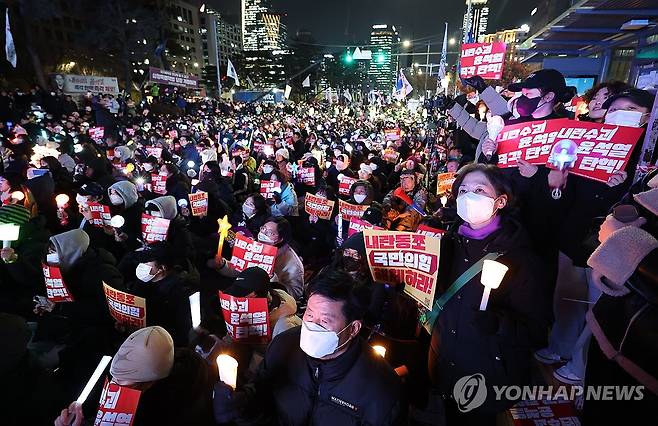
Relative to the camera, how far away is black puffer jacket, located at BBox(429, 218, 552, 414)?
226 centimetres

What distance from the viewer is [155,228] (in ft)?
18.0

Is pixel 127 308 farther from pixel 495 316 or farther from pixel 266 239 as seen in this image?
pixel 495 316

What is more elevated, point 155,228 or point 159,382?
point 155,228

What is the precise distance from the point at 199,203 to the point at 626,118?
21.3 feet

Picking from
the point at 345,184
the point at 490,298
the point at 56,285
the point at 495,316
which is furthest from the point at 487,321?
the point at 345,184

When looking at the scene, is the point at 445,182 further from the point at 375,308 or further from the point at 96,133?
the point at 96,133

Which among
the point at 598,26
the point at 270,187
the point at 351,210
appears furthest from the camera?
the point at 598,26

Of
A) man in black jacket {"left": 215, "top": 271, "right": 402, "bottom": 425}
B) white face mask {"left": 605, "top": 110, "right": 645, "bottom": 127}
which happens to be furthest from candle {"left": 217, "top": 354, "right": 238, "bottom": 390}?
white face mask {"left": 605, "top": 110, "right": 645, "bottom": 127}

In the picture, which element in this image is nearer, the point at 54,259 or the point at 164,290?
the point at 164,290

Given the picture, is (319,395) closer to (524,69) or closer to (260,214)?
(260,214)

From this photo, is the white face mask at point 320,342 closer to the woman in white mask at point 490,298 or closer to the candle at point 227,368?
the candle at point 227,368

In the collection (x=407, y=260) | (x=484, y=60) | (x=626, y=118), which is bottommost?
(x=407, y=260)

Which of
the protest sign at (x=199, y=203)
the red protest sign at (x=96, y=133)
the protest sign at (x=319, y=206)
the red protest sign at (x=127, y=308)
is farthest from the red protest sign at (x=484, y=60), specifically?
the red protest sign at (x=96, y=133)

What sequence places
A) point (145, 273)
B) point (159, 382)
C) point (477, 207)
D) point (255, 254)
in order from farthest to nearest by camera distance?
1. point (255, 254)
2. point (145, 273)
3. point (159, 382)
4. point (477, 207)
